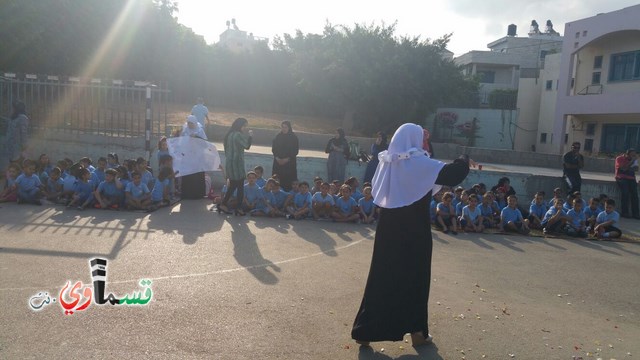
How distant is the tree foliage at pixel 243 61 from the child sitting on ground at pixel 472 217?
15.1 meters

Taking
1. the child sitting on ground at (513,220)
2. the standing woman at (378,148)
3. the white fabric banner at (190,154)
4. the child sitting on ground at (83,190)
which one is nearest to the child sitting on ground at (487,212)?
the child sitting on ground at (513,220)

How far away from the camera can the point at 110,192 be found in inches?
411

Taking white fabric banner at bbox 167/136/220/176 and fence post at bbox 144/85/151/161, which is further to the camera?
fence post at bbox 144/85/151/161

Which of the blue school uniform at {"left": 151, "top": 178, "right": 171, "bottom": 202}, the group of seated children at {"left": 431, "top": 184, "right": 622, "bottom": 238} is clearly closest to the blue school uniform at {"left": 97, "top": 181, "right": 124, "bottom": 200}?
the blue school uniform at {"left": 151, "top": 178, "right": 171, "bottom": 202}

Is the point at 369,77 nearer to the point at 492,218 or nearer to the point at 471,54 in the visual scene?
the point at 471,54

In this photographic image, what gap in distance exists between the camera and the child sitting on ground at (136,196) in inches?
410

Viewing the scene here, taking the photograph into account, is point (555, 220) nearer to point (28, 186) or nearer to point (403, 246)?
point (403, 246)

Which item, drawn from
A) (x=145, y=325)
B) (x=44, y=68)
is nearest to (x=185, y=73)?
(x=44, y=68)

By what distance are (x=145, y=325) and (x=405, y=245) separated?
2.41 m

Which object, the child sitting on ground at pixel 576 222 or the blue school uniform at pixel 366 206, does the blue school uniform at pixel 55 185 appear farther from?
the child sitting on ground at pixel 576 222

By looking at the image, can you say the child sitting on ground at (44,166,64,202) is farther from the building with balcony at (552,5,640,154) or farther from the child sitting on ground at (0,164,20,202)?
the building with balcony at (552,5,640,154)

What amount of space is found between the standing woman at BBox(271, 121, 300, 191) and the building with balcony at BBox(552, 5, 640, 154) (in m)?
19.8

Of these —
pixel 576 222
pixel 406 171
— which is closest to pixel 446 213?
pixel 576 222

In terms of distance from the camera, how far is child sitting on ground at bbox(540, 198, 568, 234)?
10758mm
